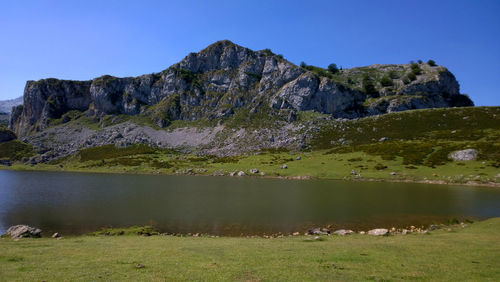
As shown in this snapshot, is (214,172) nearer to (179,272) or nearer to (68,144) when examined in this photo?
(179,272)

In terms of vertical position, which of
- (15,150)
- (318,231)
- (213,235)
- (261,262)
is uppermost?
(261,262)

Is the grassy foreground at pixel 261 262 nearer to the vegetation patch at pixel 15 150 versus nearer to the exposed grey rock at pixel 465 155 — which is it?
the exposed grey rock at pixel 465 155

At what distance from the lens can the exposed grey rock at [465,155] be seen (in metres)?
81.8

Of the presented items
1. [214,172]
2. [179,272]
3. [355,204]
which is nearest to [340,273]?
[179,272]

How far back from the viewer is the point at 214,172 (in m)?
100

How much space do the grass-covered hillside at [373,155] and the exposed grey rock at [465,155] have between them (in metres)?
1.73

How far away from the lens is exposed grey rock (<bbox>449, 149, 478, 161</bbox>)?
8175 cm

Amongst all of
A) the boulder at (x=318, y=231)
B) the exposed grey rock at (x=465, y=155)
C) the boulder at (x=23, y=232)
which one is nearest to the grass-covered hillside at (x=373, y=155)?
the exposed grey rock at (x=465, y=155)

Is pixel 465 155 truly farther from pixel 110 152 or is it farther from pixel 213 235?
pixel 110 152

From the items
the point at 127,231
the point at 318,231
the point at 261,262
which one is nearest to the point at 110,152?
the point at 127,231

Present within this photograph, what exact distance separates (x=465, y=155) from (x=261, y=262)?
317ft

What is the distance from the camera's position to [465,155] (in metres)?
82.9

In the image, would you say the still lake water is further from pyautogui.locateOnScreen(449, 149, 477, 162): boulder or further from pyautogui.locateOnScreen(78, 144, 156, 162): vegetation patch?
pyautogui.locateOnScreen(78, 144, 156, 162): vegetation patch

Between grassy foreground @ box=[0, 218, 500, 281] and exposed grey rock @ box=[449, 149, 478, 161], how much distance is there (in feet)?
259
